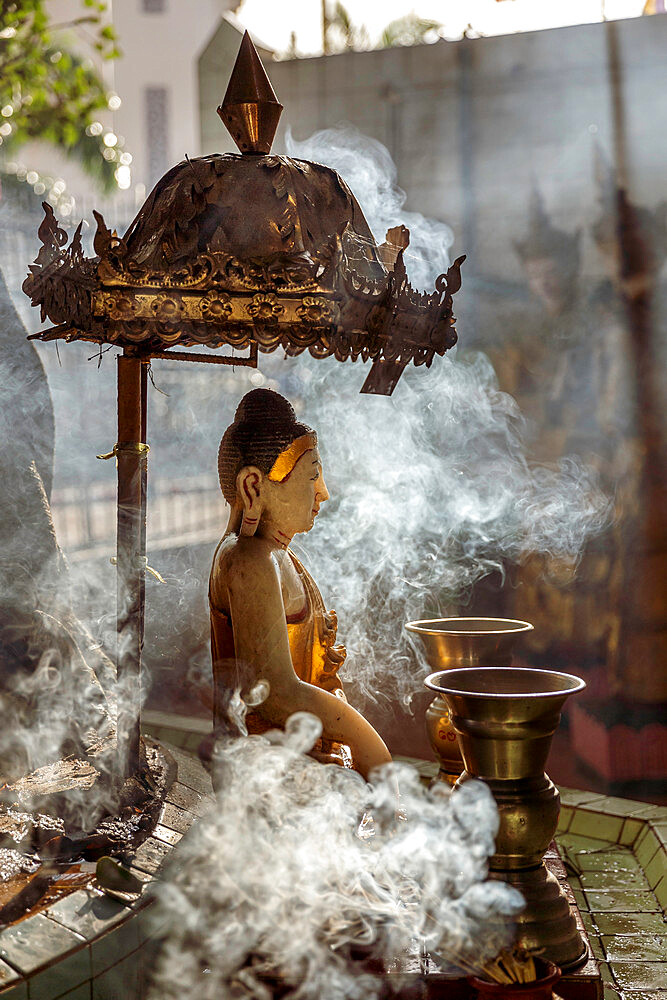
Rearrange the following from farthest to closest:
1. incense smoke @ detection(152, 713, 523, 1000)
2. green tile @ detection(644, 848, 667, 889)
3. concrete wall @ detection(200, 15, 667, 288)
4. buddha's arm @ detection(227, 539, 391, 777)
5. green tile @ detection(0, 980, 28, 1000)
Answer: concrete wall @ detection(200, 15, 667, 288) → green tile @ detection(644, 848, 667, 889) → buddha's arm @ detection(227, 539, 391, 777) → incense smoke @ detection(152, 713, 523, 1000) → green tile @ detection(0, 980, 28, 1000)

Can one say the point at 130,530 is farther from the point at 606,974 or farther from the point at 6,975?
the point at 606,974

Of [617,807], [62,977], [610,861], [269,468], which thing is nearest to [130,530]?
[269,468]

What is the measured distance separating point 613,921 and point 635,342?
4411mm

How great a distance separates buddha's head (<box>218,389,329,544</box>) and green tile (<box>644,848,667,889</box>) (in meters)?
2.97

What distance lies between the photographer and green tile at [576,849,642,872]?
5441mm

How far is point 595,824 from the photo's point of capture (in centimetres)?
593

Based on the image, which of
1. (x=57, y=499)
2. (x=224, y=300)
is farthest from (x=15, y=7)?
(x=224, y=300)

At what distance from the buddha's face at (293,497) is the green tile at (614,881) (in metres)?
2.81

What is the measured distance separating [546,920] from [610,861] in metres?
2.12

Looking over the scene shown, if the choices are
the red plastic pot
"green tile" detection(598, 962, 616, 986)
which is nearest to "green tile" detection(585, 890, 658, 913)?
"green tile" detection(598, 962, 616, 986)

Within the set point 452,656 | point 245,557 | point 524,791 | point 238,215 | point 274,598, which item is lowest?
point 524,791

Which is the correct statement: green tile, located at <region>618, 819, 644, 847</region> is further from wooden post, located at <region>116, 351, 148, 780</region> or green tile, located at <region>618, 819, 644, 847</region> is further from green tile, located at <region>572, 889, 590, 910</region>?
wooden post, located at <region>116, 351, 148, 780</region>

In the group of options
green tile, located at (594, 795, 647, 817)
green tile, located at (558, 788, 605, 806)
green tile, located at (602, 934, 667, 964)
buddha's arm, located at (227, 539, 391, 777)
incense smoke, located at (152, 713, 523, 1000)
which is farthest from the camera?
green tile, located at (558, 788, 605, 806)

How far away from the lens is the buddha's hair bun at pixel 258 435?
4.23 m
